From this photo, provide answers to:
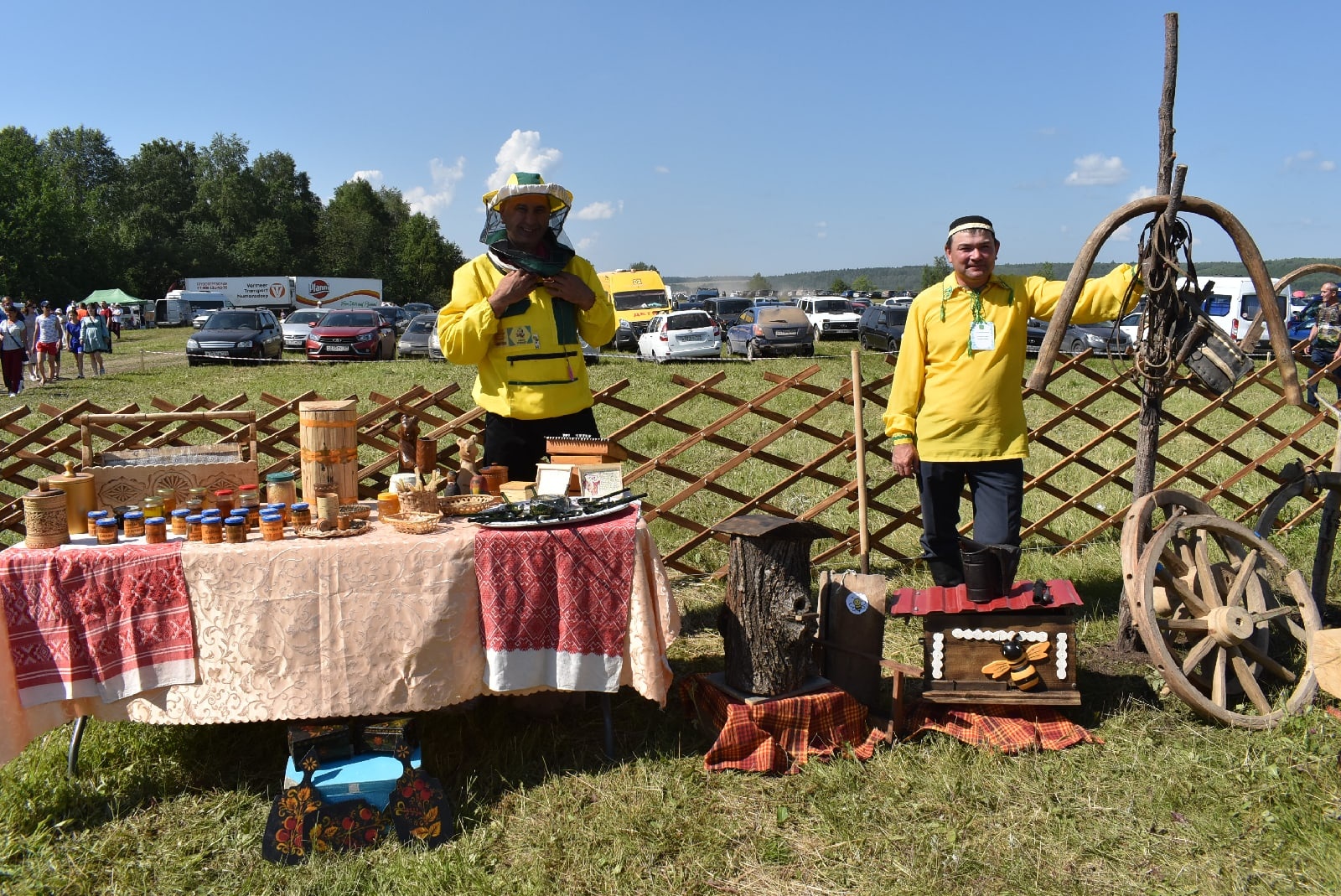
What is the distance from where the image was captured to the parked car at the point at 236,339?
1516cm

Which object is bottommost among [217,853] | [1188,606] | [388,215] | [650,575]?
[217,853]

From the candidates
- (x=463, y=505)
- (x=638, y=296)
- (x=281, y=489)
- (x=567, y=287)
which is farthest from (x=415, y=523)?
(x=638, y=296)

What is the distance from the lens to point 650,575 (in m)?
2.46

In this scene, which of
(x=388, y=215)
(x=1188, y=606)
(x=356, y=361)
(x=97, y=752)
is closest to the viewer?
(x=97, y=752)

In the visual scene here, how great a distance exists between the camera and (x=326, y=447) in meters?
2.62

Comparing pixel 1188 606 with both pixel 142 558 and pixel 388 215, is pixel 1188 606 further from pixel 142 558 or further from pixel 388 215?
pixel 388 215

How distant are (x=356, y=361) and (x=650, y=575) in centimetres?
1472

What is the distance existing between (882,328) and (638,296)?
571 cm

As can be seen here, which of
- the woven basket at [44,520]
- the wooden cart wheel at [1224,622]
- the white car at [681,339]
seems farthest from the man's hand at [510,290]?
the white car at [681,339]

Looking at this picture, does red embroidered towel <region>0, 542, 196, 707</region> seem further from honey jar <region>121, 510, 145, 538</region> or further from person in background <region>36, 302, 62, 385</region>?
person in background <region>36, 302, 62, 385</region>

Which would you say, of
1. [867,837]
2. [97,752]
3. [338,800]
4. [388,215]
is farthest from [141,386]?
[388,215]

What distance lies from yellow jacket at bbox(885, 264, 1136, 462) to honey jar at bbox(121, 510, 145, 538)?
2.20 meters

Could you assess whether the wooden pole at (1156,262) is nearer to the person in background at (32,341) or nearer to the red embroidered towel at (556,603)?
the red embroidered towel at (556,603)

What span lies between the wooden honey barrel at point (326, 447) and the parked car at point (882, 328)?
15867mm
